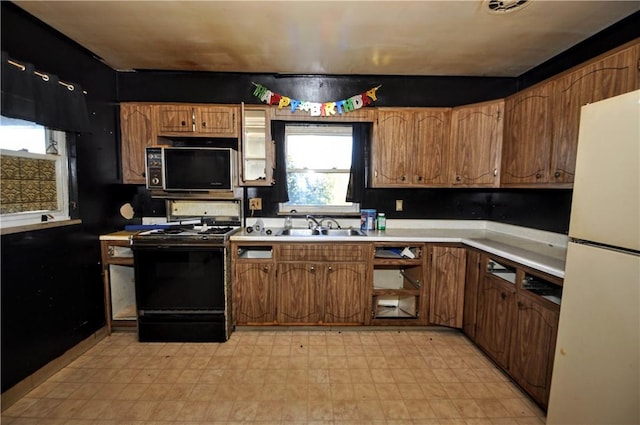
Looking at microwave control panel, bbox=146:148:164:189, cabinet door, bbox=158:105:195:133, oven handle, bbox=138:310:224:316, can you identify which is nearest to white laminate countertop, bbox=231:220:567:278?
oven handle, bbox=138:310:224:316

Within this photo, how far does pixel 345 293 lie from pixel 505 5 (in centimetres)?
234

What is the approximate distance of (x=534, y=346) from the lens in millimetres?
1736

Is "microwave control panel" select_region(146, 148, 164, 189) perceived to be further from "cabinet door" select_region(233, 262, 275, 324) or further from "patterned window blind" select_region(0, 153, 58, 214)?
"cabinet door" select_region(233, 262, 275, 324)

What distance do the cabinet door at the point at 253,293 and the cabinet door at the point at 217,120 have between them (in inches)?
49.7

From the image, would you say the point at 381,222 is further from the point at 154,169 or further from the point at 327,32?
the point at 154,169

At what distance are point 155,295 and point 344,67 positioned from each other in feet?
8.63

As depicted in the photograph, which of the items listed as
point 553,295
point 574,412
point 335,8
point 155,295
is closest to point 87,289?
point 155,295

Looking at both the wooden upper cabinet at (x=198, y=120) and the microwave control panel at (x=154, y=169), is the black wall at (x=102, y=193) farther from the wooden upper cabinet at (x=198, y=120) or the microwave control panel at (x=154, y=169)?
the microwave control panel at (x=154, y=169)

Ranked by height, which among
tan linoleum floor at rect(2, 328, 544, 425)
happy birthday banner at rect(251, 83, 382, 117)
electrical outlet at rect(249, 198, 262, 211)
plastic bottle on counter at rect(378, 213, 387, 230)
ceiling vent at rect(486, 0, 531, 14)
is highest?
ceiling vent at rect(486, 0, 531, 14)

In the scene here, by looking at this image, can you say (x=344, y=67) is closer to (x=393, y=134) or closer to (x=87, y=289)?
(x=393, y=134)

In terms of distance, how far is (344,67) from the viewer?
2664 mm

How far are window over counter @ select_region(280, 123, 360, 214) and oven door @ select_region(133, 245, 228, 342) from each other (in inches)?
39.4

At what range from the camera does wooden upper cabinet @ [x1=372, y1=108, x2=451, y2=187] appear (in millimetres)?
2750

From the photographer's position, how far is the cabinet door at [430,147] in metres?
2.75
